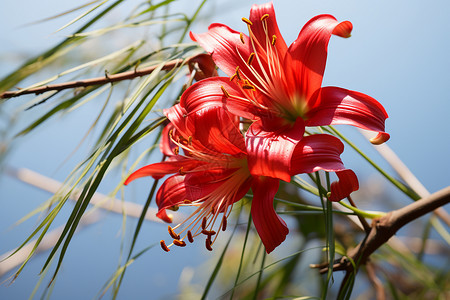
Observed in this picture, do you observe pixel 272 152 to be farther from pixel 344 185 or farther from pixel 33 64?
pixel 33 64

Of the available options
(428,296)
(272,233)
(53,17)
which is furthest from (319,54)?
(428,296)

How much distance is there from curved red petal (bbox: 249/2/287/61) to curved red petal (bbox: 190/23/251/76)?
0.03ft

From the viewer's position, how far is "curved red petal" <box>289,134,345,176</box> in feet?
0.95

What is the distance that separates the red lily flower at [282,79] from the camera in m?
0.31

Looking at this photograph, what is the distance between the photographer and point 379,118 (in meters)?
0.30

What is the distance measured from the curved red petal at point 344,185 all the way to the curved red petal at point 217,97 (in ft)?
0.24

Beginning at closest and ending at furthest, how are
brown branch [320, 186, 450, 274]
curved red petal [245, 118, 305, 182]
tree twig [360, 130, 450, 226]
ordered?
curved red petal [245, 118, 305, 182], brown branch [320, 186, 450, 274], tree twig [360, 130, 450, 226]

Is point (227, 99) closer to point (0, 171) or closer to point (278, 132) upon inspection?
point (278, 132)

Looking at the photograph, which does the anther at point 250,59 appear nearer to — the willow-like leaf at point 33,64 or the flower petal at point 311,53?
the flower petal at point 311,53

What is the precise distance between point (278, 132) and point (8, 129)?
37cm

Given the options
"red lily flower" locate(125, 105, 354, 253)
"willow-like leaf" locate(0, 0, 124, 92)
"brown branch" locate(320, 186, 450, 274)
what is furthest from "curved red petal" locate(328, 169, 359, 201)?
"willow-like leaf" locate(0, 0, 124, 92)

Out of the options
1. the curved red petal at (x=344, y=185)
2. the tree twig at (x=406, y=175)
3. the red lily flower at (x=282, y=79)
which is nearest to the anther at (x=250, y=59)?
the red lily flower at (x=282, y=79)

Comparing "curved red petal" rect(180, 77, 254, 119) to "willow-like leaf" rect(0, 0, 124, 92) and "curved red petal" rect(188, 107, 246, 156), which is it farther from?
"willow-like leaf" rect(0, 0, 124, 92)

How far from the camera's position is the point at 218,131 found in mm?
318
